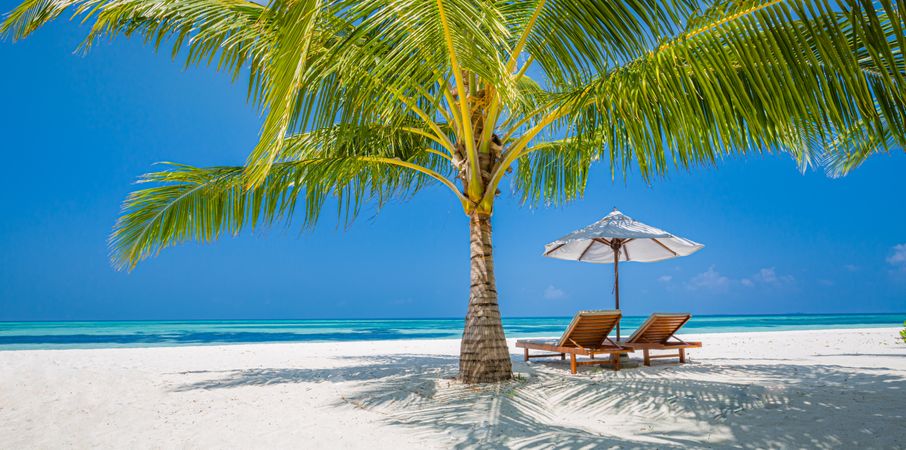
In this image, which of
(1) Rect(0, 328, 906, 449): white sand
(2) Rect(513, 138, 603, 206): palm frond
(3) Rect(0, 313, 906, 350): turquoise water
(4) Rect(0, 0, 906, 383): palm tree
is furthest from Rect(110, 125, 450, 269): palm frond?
(3) Rect(0, 313, 906, 350): turquoise water

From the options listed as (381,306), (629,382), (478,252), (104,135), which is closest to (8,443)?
(478,252)

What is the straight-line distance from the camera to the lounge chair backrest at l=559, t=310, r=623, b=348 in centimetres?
618

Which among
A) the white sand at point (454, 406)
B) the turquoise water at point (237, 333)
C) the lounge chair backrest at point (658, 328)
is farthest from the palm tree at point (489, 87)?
the turquoise water at point (237, 333)

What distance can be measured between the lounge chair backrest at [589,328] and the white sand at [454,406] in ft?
1.05

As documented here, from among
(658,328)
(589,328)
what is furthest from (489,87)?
(658,328)

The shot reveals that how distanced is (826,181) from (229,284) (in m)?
70.8

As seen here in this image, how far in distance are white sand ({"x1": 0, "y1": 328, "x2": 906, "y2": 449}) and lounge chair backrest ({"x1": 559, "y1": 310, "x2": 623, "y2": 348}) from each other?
0.32 meters

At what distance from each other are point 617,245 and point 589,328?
2276 mm

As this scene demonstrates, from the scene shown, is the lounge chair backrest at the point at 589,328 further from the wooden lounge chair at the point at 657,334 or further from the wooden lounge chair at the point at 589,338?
the wooden lounge chair at the point at 657,334

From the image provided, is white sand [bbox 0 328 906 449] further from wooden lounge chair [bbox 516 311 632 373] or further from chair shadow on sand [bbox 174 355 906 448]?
wooden lounge chair [bbox 516 311 632 373]

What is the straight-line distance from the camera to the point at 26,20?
15.7 ft

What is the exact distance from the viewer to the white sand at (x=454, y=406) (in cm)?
359

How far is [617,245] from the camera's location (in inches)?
326

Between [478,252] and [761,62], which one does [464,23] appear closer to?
[761,62]
